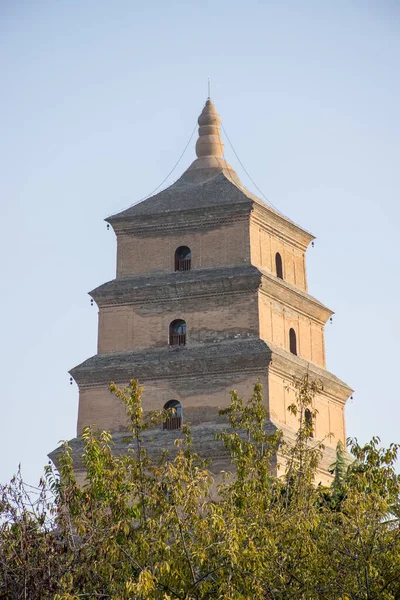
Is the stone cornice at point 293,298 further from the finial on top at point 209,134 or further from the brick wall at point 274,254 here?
the finial on top at point 209,134

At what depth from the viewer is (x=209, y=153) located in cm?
3497

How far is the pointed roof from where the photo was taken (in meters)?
32.1

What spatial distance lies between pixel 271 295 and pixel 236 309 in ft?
3.32

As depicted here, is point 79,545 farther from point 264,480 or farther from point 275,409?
point 275,409

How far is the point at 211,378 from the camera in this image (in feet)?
98.3

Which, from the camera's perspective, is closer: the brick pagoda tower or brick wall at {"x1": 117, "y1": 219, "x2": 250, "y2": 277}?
the brick pagoda tower

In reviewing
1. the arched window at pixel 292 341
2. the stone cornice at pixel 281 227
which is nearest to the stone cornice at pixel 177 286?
the stone cornice at pixel 281 227

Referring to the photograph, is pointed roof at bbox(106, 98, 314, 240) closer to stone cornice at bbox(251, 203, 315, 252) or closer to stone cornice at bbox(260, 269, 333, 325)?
stone cornice at bbox(251, 203, 315, 252)

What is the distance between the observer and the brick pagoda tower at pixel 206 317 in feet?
97.9

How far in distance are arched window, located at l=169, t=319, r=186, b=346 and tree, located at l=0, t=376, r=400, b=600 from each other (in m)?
12.2

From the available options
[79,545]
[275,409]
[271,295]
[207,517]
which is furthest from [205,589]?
[271,295]

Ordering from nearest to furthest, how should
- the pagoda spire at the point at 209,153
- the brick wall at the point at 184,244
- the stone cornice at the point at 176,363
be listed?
the stone cornice at the point at 176,363
the brick wall at the point at 184,244
the pagoda spire at the point at 209,153

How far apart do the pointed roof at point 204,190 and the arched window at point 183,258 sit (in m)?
0.90

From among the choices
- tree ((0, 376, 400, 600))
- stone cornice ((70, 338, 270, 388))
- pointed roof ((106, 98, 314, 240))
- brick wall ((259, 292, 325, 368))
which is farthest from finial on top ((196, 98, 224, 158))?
tree ((0, 376, 400, 600))
